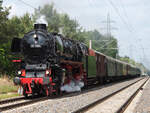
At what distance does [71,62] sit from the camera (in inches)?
534

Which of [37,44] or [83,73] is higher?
[37,44]

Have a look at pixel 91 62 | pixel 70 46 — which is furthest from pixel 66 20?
pixel 70 46

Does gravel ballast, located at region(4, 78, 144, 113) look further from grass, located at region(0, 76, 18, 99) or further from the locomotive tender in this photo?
grass, located at region(0, 76, 18, 99)

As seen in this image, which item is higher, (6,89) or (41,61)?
(41,61)

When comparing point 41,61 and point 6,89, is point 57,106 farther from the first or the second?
point 6,89

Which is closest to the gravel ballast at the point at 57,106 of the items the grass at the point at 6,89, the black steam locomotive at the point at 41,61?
the black steam locomotive at the point at 41,61

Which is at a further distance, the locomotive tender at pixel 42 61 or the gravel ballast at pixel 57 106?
the locomotive tender at pixel 42 61

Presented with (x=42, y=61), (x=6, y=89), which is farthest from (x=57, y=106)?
(x=6, y=89)

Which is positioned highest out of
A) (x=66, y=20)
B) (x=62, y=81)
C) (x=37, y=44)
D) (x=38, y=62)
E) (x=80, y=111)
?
(x=66, y=20)

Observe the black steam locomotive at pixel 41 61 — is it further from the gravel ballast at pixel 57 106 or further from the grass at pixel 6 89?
the grass at pixel 6 89

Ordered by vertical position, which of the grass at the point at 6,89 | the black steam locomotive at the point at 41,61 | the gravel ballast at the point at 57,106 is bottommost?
the gravel ballast at the point at 57,106

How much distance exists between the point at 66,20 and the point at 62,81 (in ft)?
143

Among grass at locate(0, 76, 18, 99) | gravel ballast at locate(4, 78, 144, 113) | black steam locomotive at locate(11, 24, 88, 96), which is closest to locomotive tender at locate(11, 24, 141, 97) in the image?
black steam locomotive at locate(11, 24, 88, 96)

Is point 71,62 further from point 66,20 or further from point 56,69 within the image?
point 66,20
